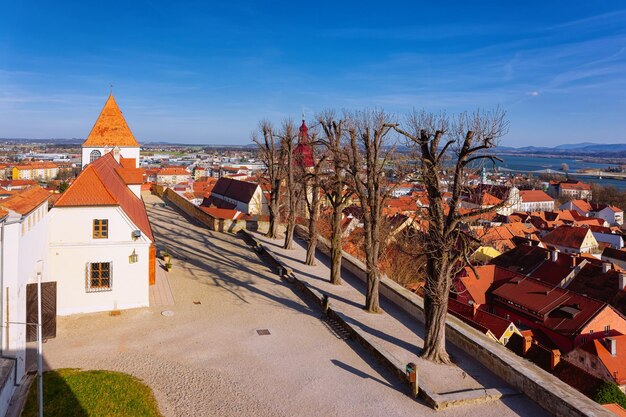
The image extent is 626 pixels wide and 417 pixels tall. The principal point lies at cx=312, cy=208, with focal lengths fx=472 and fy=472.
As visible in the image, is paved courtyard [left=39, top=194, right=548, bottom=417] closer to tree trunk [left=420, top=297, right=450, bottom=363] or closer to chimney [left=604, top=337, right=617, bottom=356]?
tree trunk [left=420, top=297, right=450, bottom=363]

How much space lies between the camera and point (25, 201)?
1206cm

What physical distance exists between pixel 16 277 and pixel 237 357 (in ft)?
18.5

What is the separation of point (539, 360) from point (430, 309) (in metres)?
14.1

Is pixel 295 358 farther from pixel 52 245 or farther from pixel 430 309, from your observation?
pixel 52 245

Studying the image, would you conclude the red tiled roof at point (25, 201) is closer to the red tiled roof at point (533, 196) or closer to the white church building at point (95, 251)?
the white church building at point (95, 251)

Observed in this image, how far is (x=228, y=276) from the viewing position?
21156mm

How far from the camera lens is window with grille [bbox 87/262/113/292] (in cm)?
1583

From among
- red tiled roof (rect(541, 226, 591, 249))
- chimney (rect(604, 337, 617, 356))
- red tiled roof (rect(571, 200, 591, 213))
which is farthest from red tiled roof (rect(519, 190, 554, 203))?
chimney (rect(604, 337, 617, 356))

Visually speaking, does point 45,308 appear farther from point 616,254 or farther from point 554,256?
point 616,254

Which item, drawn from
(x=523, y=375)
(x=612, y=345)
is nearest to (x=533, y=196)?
(x=612, y=345)

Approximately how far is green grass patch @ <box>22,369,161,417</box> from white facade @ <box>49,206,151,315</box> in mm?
4810

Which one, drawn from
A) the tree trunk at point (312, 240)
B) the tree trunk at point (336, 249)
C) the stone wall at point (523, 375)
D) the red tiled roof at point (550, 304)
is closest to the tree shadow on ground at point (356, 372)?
the stone wall at point (523, 375)

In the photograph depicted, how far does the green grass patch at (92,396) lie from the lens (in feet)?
31.3

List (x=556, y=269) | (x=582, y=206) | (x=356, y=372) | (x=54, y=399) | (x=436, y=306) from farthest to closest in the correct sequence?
(x=582, y=206)
(x=556, y=269)
(x=436, y=306)
(x=356, y=372)
(x=54, y=399)
